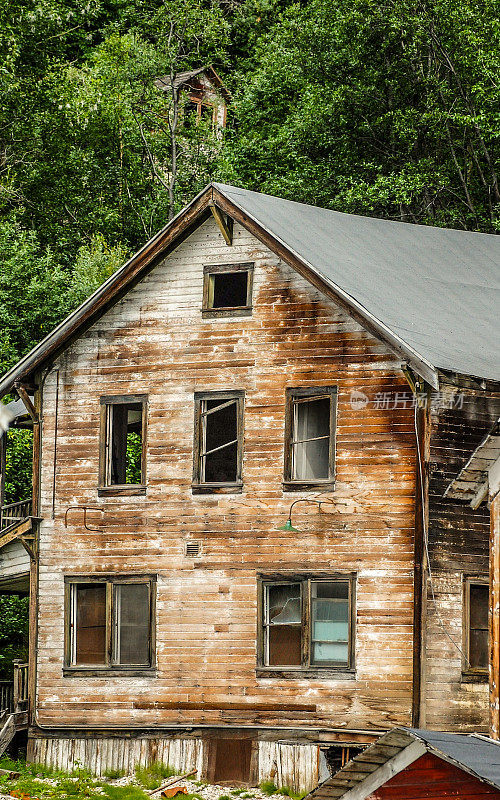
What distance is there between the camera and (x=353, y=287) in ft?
80.4

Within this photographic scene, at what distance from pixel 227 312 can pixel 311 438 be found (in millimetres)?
2841

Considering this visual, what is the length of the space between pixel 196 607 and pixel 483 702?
5.19 m

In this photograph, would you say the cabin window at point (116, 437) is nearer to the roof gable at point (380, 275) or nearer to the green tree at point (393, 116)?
the roof gable at point (380, 275)

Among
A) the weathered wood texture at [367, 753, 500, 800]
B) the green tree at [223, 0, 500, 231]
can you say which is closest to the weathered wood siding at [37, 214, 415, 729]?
the weathered wood texture at [367, 753, 500, 800]

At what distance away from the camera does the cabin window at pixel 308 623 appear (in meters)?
23.6

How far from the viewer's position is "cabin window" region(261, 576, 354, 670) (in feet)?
77.3

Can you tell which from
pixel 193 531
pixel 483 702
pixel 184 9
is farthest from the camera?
pixel 184 9

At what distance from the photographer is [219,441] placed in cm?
2581

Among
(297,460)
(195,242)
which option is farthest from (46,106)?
(297,460)

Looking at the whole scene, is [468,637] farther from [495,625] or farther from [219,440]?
[495,625]

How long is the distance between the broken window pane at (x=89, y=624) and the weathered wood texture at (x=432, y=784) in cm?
1361

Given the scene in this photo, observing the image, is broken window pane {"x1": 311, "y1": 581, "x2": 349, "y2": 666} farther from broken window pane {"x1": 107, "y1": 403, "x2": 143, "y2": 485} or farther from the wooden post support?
the wooden post support

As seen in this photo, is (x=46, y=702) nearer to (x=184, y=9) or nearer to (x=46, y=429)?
Answer: (x=46, y=429)

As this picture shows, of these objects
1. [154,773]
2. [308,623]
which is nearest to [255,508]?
[308,623]
